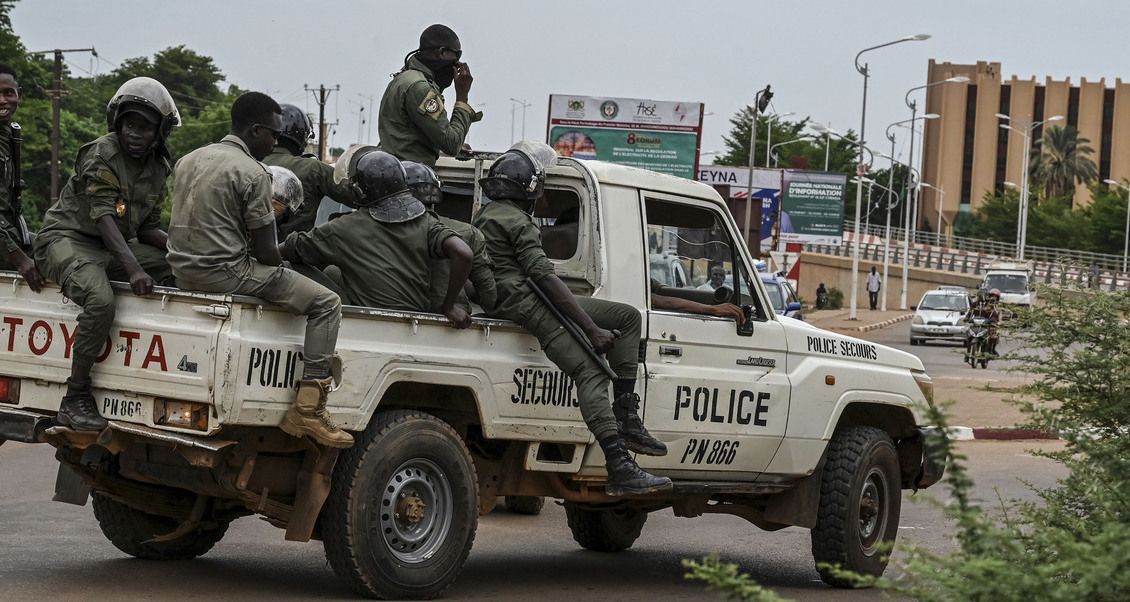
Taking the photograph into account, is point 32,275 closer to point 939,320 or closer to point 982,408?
point 982,408

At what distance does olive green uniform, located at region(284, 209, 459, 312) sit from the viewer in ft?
26.5

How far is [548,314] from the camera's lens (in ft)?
27.0

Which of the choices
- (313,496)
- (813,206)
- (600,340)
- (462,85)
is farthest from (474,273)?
(813,206)

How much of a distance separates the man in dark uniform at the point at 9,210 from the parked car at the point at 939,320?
39.4 meters

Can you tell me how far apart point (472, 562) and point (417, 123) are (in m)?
2.52

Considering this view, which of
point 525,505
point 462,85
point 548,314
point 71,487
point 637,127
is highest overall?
point 637,127

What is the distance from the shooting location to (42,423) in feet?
24.9

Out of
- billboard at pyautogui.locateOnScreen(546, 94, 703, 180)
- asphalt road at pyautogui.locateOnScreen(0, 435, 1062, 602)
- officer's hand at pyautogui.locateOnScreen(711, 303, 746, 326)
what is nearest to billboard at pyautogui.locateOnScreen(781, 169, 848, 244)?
billboard at pyautogui.locateOnScreen(546, 94, 703, 180)

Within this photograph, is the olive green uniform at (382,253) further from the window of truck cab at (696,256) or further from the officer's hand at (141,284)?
the window of truck cab at (696,256)

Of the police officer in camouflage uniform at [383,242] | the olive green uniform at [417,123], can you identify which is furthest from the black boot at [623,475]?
the olive green uniform at [417,123]

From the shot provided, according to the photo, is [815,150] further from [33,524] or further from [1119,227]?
[33,524]

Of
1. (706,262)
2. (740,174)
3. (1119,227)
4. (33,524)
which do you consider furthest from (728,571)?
(1119,227)

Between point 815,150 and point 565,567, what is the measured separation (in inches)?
4640

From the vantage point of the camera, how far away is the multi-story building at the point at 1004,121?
127250 millimetres
